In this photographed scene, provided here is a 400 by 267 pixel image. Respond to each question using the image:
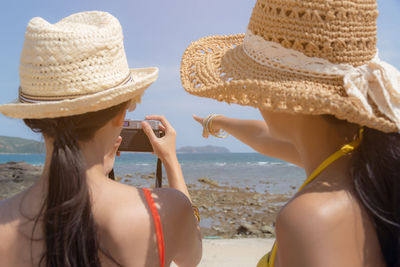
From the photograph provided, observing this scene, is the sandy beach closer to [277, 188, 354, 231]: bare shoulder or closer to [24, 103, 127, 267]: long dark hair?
[24, 103, 127, 267]: long dark hair

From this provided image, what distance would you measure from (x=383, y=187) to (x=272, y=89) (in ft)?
1.71

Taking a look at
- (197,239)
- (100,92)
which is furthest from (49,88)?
(197,239)

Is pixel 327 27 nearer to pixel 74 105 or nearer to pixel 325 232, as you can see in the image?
pixel 325 232

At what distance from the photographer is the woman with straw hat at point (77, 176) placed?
1451mm

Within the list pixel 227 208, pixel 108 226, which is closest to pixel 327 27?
pixel 108 226

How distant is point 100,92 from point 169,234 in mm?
652

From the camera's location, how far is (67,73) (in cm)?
151

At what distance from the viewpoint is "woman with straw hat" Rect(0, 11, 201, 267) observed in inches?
57.1

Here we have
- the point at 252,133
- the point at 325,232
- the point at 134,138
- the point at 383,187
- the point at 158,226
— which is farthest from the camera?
the point at 252,133

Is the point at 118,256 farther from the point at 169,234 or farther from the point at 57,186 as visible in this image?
the point at 57,186

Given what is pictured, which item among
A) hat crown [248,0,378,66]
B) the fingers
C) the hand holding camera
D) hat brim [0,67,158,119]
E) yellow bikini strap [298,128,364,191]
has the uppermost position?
hat crown [248,0,378,66]

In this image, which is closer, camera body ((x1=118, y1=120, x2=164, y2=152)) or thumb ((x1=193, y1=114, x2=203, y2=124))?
camera body ((x1=118, y1=120, x2=164, y2=152))

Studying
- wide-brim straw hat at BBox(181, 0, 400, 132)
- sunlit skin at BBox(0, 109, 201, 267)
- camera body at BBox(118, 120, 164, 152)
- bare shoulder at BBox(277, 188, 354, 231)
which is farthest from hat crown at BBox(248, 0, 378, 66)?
camera body at BBox(118, 120, 164, 152)

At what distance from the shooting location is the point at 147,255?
5.05ft
